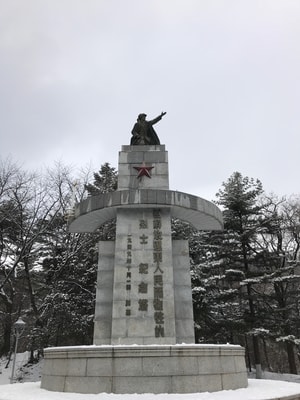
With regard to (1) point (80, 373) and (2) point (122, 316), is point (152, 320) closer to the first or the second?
(2) point (122, 316)

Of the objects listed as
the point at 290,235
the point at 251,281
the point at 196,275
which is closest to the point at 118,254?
the point at 196,275

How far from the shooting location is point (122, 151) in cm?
1181

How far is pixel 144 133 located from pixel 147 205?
325cm

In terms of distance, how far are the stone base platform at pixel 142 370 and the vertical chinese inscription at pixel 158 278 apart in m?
2.28

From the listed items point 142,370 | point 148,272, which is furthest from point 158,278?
point 142,370

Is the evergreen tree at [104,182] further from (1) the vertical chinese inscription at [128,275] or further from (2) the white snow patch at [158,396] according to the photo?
(2) the white snow patch at [158,396]

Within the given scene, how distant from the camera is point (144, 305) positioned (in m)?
9.24

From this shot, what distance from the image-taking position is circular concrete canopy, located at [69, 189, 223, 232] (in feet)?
33.4

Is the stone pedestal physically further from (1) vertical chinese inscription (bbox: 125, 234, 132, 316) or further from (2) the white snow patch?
(2) the white snow patch

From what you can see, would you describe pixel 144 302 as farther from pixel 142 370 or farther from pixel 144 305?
pixel 142 370

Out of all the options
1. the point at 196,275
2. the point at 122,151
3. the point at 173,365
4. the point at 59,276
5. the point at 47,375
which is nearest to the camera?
the point at 173,365

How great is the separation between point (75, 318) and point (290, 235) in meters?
14.5

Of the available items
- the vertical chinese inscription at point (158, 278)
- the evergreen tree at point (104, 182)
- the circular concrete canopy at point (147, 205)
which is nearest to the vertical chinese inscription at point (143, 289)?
the vertical chinese inscription at point (158, 278)

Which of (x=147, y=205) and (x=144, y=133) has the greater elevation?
(x=144, y=133)
